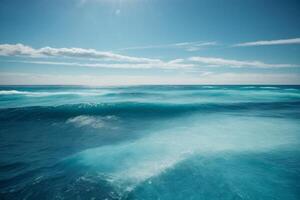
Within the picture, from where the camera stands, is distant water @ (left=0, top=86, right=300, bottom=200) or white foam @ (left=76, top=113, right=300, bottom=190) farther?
white foam @ (left=76, top=113, right=300, bottom=190)

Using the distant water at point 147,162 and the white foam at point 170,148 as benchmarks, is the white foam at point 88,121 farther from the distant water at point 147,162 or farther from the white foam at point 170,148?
the white foam at point 170,148

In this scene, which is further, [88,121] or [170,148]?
Answer: [88,121]

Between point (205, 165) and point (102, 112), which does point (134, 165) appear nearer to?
point (205, 165)

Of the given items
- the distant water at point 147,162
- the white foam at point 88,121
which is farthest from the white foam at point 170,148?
the white foam at point 88,121

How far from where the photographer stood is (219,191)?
412cm

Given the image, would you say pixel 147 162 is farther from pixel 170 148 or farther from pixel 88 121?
pixel 88 121

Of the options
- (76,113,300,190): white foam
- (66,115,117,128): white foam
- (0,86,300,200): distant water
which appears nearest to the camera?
(0,86,300,200): distant water

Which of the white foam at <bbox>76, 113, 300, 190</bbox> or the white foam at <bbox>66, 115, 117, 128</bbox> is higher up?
the white foam at <bbox>66, 115, 117, 128</bbox>

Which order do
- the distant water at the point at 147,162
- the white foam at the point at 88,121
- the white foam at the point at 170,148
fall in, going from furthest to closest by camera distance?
the white foam at the point at 88,121 < the white foam at the point at 170,148 < the distant water at the point at 147,162

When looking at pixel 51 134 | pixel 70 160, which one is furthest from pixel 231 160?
pixel 51 134

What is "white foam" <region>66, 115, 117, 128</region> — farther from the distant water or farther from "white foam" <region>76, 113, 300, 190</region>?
"white foam" <region>76, 113, 300, 190</region>

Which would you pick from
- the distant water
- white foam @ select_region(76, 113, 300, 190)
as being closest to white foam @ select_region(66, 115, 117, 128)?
the distant water

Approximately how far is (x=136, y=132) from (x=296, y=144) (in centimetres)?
672

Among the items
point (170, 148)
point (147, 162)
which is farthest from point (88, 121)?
point (147, 162)
